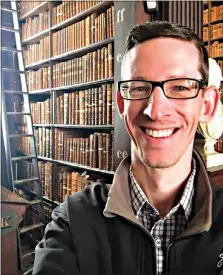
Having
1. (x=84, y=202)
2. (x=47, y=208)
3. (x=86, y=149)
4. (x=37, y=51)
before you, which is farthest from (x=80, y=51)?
(x=84, y=202)

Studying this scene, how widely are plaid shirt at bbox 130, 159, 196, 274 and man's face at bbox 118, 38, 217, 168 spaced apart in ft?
0.27

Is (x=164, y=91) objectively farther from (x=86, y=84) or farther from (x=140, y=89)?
(x=86, y=84)

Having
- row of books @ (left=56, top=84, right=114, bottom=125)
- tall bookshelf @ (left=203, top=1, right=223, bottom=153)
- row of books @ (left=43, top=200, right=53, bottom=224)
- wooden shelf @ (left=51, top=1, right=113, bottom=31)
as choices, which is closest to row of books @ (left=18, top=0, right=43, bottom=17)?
wooden shelf @ (left=51, top=1, right=113, bottom=31)

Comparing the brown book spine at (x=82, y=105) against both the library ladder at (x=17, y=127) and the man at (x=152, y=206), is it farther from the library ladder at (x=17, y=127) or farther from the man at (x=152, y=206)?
the man at (x=152, y=206)

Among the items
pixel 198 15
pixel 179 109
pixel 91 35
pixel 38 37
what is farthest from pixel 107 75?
pixel 179 109

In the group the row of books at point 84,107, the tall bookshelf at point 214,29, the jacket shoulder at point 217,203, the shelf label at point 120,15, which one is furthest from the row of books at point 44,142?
the tall bookshelf at point 214,29

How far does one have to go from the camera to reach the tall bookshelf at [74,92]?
1258 mm

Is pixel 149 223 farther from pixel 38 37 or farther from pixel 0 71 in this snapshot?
pixel 38 37

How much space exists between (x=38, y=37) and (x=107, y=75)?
1.14 feet

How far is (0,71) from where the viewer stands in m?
0.78

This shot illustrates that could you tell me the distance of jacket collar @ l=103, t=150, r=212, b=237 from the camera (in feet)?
1.68

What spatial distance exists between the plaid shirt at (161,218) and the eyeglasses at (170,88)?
0.17m

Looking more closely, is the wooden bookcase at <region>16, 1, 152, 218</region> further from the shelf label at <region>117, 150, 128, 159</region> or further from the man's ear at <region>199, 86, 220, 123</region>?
the man's ear at <region>199, 86, 220, 123</region>

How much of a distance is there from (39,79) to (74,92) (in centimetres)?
20
